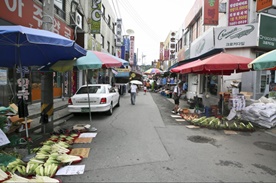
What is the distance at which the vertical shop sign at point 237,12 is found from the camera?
10664 millimetres

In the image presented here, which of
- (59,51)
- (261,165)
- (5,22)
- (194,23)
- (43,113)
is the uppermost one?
(194,23)

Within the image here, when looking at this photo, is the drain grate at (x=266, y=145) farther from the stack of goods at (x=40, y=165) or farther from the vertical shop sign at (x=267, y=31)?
the vertical shop sign at (x=267, y=31)

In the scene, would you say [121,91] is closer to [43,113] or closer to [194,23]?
[194,23]

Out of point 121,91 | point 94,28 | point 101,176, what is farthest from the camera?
point 121,91

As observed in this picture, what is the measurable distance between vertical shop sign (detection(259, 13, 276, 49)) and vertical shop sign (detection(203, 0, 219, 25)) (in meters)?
2.62

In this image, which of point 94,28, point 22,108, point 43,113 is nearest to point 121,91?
point 94,28

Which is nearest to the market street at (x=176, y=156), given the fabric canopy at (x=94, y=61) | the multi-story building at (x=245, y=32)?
the fabric canopy at (x=94, y=61)

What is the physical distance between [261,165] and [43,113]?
580 centimetres

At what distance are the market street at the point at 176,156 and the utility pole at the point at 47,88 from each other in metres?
1.51

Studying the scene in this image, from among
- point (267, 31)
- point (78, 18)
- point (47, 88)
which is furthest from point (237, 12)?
point (78, 18)

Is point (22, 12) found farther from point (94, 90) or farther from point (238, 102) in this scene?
point (238, 102)

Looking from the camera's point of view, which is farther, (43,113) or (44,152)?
(43,113)

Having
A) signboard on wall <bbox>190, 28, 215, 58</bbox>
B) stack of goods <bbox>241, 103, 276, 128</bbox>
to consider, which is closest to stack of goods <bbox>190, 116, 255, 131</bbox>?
stack of goods <bbox>241, 103, 276, 128</bbox>

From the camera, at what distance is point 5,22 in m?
7.05
